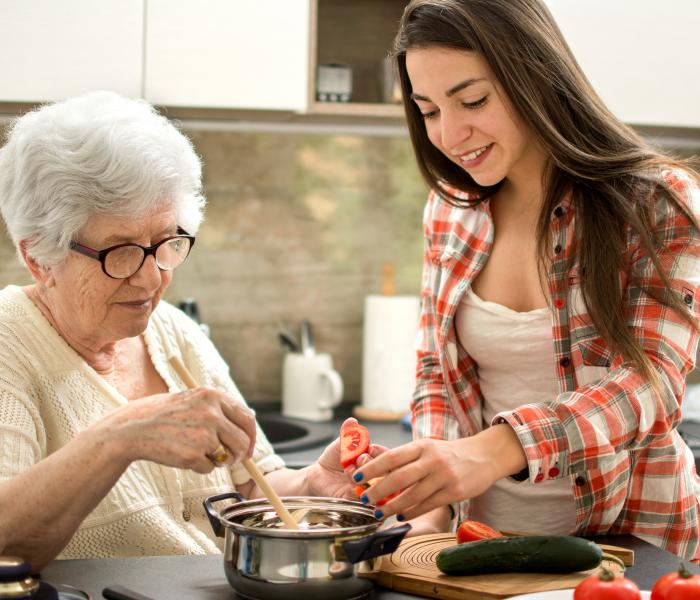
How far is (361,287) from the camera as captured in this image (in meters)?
3.00

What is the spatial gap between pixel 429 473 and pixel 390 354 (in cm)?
152

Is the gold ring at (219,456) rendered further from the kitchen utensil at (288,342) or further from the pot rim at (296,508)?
the kitchen utensil at (288,342)

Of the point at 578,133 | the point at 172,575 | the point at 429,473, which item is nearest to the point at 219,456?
the point at 172,575

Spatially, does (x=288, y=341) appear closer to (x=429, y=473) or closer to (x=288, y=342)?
(x=288, y=342)

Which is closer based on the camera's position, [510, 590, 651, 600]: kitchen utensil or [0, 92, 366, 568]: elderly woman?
[510, 590, 651, 600]: kitchen utensil

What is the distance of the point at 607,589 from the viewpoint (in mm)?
1084

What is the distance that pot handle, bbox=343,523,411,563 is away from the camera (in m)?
1.15

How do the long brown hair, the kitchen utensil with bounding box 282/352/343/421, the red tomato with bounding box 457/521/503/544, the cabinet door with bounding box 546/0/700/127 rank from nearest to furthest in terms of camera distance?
1. the red tomato with bounding box 457/521/503/544
2. the long brown hair
3. the cabinet door with bounding box 546/0/700/127
4. the kitchen utensil with bounding box 282/352/343/421

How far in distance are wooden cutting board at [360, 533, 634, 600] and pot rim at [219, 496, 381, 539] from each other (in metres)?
0.06

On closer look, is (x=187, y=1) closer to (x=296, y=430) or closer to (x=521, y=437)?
(x=296, y=430)

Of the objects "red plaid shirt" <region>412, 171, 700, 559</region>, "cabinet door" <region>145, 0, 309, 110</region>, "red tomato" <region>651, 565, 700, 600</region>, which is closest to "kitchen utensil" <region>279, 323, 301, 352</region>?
"cabinet door" <region>145, 0, 309, 110</region>

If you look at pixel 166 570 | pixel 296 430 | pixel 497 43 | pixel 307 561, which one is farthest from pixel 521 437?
pixel 296 430

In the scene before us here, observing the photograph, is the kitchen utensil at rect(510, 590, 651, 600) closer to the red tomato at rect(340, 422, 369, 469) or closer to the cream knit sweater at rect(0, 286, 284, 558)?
the red tomato at rect(340, 422, 369, 469)

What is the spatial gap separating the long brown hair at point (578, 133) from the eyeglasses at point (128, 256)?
502mm
